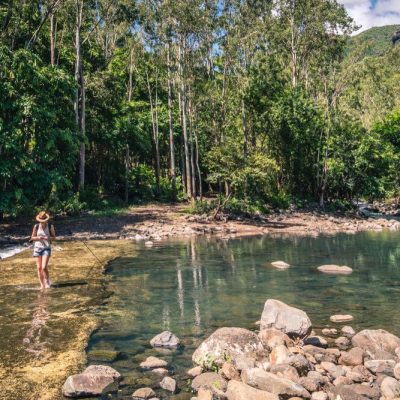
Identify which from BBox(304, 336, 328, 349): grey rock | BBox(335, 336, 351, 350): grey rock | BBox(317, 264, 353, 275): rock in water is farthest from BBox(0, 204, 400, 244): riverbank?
BBox(335, 336, 351, 350): grey rock

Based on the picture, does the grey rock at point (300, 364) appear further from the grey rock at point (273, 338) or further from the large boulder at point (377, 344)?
the large boulder at point (377, 344)

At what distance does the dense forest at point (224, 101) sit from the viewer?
34812mm

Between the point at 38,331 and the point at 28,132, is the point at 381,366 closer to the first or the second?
the point at 38,331

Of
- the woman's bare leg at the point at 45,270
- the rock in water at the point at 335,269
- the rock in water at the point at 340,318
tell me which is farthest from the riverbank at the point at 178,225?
the rock in water at the point at 340,318

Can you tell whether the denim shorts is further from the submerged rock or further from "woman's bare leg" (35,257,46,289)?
the submerged rock

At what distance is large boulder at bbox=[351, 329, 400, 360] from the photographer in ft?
27.3

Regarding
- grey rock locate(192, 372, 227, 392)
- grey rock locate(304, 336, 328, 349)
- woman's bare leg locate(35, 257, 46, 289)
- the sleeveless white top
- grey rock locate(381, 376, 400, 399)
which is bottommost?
grey rock locate(304, 336, 328, 349)

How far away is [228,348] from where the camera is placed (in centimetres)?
813

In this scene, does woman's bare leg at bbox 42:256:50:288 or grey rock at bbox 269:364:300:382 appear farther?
woman's bare leg at bbox 42:256:50:288

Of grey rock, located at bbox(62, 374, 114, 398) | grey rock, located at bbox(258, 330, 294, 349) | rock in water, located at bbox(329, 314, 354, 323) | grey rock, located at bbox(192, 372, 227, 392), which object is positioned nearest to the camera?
grey rock, located at bbox(62, 374, 114, 398)

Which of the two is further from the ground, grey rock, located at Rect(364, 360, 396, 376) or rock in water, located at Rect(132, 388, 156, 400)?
rock in water, located at Rect(132, 388, 156, 400)

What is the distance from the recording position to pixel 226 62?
38250mm

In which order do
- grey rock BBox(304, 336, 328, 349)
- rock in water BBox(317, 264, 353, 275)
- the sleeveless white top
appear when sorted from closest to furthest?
grey rock BBox(304, 336, 328, 349) < the sleeveless white top < rock in water BBox(317, 264, 353, 275)

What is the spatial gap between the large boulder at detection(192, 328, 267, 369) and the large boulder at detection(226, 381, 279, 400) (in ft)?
3.66
